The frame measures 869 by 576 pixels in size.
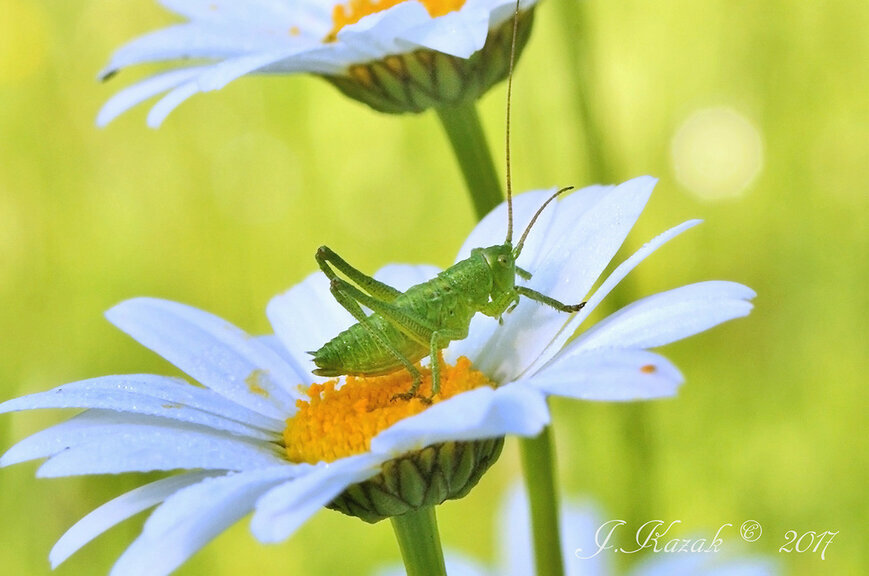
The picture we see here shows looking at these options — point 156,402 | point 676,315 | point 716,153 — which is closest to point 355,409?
point 156,402

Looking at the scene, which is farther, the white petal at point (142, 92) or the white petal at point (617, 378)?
the white petal at point (142, 92)

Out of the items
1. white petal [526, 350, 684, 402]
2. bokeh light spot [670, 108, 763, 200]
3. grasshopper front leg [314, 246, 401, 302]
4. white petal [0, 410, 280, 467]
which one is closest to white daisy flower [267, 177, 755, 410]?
white petal [526, 350, 684, 402]

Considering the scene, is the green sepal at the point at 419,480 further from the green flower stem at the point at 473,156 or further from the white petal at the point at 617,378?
the green flower stem at the point at 473,156

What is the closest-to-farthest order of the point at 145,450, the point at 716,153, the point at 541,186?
the point at 145,450
the point at 541,186
the point at 716,153

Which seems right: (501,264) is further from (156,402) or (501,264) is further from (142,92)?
(142,92)

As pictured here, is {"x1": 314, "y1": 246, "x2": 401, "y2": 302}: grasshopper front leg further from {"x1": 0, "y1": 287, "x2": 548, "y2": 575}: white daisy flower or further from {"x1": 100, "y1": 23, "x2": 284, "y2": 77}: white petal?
{"x1": 100, "y1": 23, "x2": 284, "y2": 77}: white petal

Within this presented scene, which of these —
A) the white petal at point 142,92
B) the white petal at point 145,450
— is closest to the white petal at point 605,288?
the white petal at point 145,450
